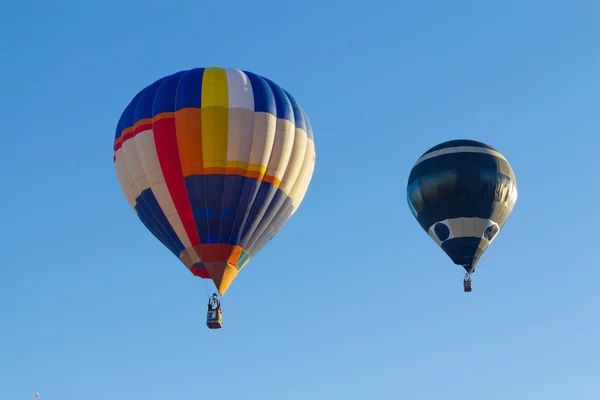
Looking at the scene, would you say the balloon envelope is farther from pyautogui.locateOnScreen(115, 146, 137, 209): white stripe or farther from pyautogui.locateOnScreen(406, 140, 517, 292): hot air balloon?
pyautogui.locateOnScreen(115, 146, 137, 209): white stripe

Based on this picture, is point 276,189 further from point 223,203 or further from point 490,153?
point 490,153

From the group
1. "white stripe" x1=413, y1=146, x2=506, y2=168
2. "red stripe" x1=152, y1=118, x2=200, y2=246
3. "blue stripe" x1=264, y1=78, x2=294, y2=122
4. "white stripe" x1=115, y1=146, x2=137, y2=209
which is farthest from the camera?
"white stripe" x1=413, y1=146, x2=506, y2=168

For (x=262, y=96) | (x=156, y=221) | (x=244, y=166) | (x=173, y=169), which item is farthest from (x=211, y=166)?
(x=262, y=96)

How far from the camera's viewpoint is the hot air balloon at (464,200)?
3288 cm

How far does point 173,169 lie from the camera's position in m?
30.5

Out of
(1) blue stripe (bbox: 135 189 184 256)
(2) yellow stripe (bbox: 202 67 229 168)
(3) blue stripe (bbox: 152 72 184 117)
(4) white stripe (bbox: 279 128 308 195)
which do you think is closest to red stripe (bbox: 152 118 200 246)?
(3) blue stripe (bbox: 152 72 184 117)

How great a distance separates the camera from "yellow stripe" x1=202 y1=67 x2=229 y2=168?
99.8 feet

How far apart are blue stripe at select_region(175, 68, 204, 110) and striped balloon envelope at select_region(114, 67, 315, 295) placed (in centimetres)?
2

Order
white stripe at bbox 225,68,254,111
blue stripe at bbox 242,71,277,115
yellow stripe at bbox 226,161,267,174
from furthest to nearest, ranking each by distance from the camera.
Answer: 1. blue stripe at bbox 242,71,277,115
2. white stripe at bbox 225,68,254,111
3. yellow stripe at bbox 226,161,267,174

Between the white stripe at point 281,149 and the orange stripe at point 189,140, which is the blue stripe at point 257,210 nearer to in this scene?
the white stripe at point 281,149

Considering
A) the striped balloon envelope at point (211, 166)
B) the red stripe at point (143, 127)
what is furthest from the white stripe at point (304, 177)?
the red stripe at point (143, 127)

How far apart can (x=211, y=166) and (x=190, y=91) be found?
2.06m

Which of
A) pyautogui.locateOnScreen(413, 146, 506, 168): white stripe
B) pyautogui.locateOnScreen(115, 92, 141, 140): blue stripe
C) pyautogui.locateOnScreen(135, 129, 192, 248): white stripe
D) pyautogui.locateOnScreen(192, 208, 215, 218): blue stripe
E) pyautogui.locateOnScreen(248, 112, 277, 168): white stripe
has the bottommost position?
pyautogui.locateOnScreen(192, 208, 215, 218): blue stripe

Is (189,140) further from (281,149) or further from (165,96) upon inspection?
(281,149)
